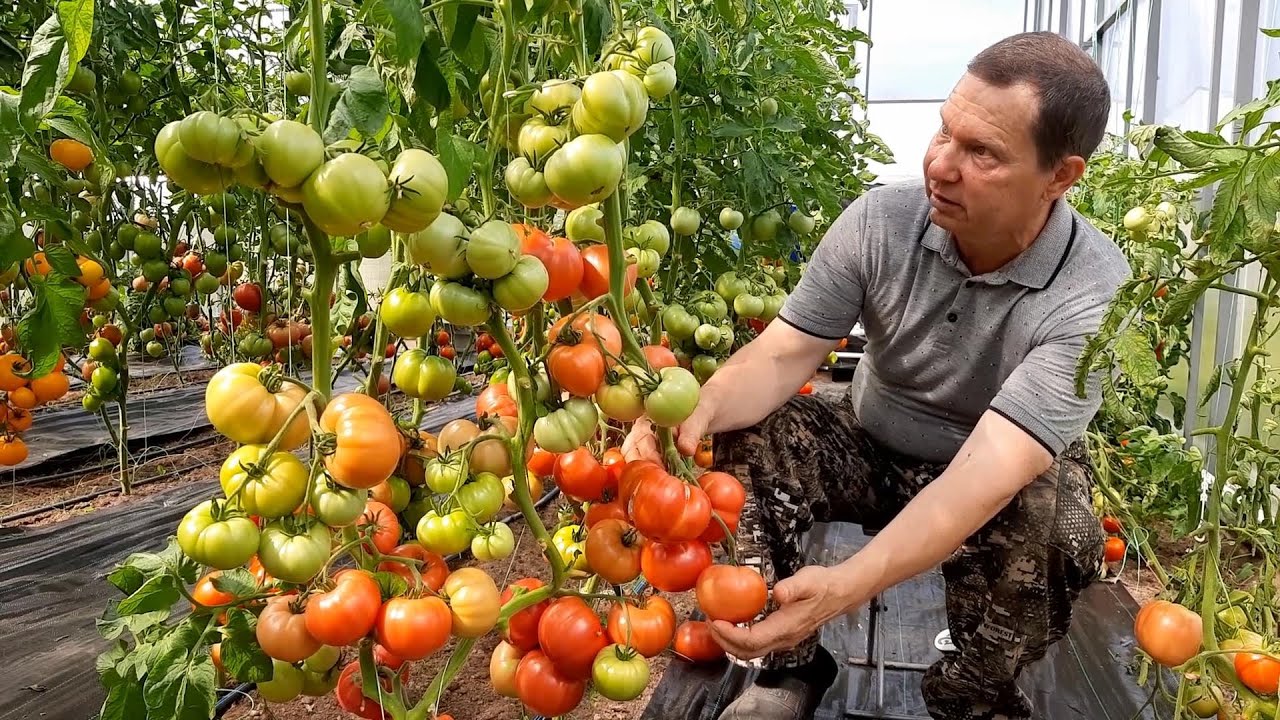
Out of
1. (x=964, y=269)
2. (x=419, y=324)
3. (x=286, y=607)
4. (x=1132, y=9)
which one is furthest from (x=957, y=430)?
(x=1132, y=9)

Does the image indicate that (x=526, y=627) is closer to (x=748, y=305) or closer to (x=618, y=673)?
(x=618, y=673)

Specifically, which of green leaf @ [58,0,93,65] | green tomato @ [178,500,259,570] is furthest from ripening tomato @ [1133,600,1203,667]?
green leaf @ [58,0,93,65]

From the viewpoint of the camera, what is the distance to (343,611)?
87 centimetres

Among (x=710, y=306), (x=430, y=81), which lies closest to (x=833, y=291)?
(x=710, y=306)

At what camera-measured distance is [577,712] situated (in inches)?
72.9

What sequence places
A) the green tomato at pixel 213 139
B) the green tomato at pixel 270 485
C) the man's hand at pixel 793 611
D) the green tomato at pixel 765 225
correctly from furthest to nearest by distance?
the green tomato at pixel 765 225
the man's hand at pixel 793 611
the green tomato at pixel 270 485
the green tomato at pixel 213 139

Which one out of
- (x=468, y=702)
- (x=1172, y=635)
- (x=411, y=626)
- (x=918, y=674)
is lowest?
(x=918, y=674)

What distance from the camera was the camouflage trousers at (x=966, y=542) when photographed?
1.51 m

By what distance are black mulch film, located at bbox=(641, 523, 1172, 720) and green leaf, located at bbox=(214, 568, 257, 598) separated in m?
0.99

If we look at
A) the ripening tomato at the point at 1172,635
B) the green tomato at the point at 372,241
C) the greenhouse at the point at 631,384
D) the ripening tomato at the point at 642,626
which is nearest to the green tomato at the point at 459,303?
the greenhouse at the point at 631,384

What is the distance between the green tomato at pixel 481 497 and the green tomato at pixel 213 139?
0.42 metres

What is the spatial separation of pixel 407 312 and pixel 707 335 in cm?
108

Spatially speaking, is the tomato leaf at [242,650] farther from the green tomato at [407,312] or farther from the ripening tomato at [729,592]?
the ripening tomato at [729,592]

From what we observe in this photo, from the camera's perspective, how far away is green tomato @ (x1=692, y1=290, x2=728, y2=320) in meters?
1.99
